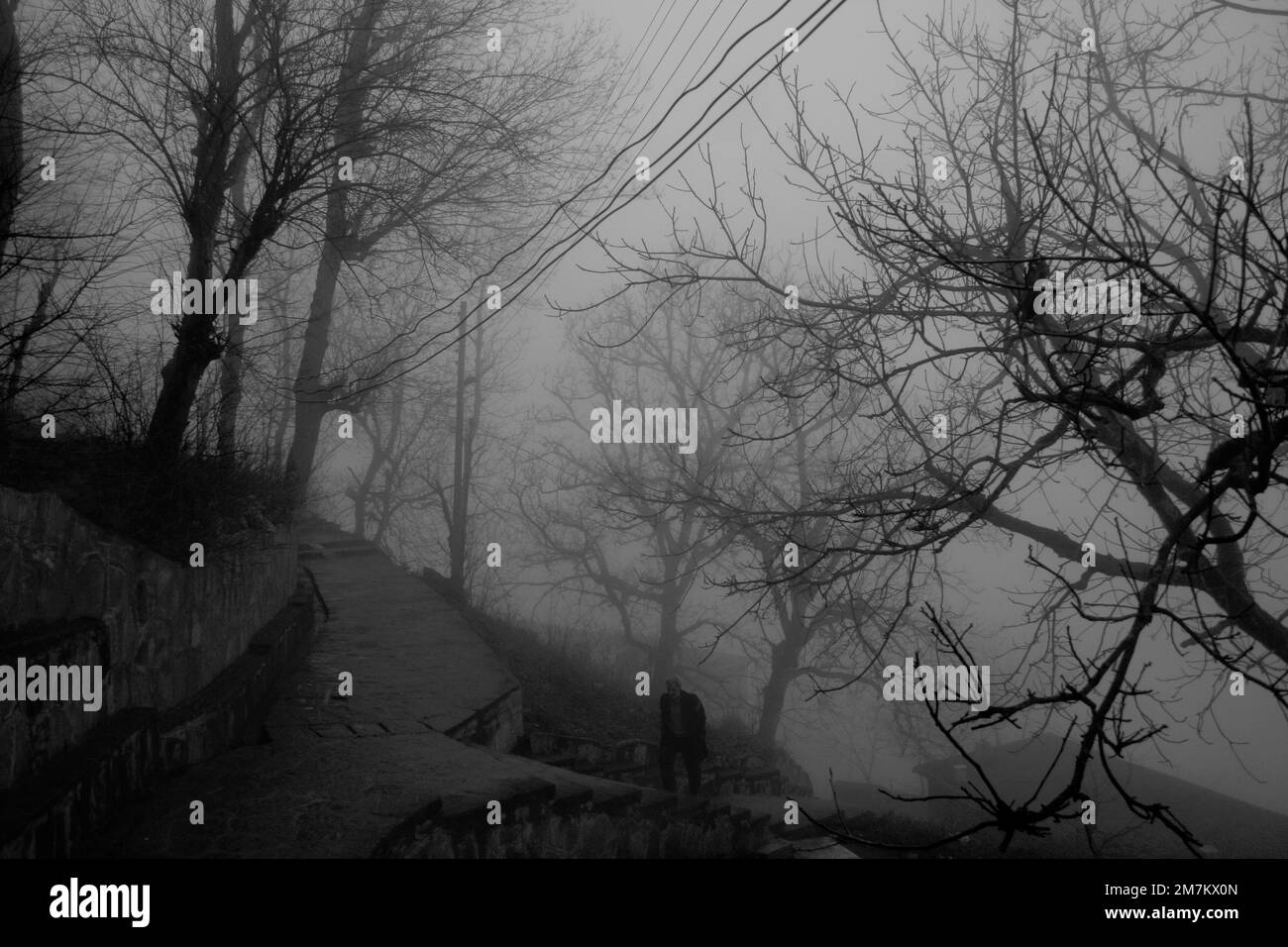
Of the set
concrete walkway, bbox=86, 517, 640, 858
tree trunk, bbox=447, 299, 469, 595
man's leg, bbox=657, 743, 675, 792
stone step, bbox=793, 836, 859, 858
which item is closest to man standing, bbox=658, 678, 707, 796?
man's leg, bbox=657, 743, 675, 792

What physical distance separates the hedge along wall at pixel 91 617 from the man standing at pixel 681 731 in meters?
4.64

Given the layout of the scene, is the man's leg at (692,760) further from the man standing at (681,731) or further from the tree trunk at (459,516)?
the tree trunk at (459,516)

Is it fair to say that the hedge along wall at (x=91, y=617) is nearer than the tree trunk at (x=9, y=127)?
Yes

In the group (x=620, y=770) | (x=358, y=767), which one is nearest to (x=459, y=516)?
(x=620, y=770)

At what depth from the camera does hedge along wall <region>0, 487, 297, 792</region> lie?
4.48 m

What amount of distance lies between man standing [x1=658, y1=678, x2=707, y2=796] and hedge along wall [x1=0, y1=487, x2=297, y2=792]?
183 inches

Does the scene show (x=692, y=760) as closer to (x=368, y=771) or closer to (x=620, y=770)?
(x=620, y=770)

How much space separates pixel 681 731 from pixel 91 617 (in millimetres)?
6375

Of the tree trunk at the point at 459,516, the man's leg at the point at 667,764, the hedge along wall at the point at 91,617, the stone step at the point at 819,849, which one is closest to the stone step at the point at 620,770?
the man's leg at the point at 667,764

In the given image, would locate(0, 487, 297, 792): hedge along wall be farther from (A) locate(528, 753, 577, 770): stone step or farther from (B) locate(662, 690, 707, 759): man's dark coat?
(B) locate(662, 690, 707, 759): man's dark coat

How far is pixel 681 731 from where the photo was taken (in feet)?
Answer: 33.2

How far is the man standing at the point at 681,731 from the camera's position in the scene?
10094 mm

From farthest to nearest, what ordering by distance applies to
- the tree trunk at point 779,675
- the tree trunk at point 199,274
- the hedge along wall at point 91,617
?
the tree trunk at point 779,675 → the tree trunk at point 199,274 → the hedge along wall at point 91,617
